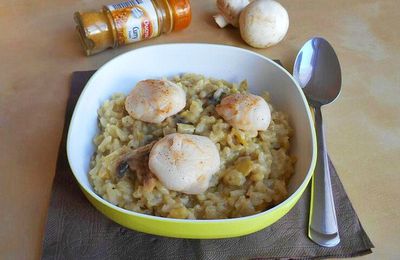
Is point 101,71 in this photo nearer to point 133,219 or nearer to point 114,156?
point 114,156

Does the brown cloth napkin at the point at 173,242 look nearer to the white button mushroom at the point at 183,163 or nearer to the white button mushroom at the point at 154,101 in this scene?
the white button mushroom at the point at 183,163

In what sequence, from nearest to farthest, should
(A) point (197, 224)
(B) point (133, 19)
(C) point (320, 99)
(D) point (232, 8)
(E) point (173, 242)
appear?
(A) point (197, 224) < (E) point (173, 242) < (C) point (320, 99) < (B) point (133, 19) < (D) point (232, 8)

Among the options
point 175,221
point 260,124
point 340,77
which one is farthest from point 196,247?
point 340,77

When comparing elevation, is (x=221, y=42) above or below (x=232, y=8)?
below

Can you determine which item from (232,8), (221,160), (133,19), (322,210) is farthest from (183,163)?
(232,8)

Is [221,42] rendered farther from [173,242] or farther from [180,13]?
[173,242]

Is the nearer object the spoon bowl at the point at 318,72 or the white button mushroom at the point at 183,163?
the white button mushroom at the point at 183,163

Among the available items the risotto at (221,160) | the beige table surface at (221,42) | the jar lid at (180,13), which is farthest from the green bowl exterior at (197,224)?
Answer: the jar lid at (180,13)
